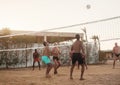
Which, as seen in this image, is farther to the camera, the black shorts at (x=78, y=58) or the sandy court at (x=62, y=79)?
the black shorts at (x=78, y=58)

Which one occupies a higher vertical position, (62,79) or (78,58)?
(78,58)

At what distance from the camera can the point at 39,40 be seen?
3853cm

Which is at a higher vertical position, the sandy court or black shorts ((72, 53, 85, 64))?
black shorts ((72, 53, 85, 64))

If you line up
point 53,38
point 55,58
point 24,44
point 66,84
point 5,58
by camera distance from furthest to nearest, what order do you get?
1. point 53,38
2. point 24,44
3. point 5,58
4. point 55,58
5. point 66,84

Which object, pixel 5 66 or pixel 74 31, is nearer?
pixel 5 66

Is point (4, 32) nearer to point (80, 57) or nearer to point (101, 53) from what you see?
point (101, 53)

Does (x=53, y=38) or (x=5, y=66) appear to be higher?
(x=53, y=38)

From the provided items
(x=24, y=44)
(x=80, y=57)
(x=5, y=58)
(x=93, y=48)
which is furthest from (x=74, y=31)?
(x=80, y=57)

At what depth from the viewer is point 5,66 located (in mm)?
30531

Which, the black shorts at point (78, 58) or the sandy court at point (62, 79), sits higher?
the black shorts at point (78, 58)

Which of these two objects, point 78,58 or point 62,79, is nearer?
point 78,58

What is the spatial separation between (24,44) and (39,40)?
6310 millimetres

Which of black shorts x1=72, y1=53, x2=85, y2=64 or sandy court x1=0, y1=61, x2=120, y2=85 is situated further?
black shorts x1=72, y1=53, x2=85, y2=64

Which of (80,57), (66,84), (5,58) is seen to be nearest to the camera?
(66,84)
